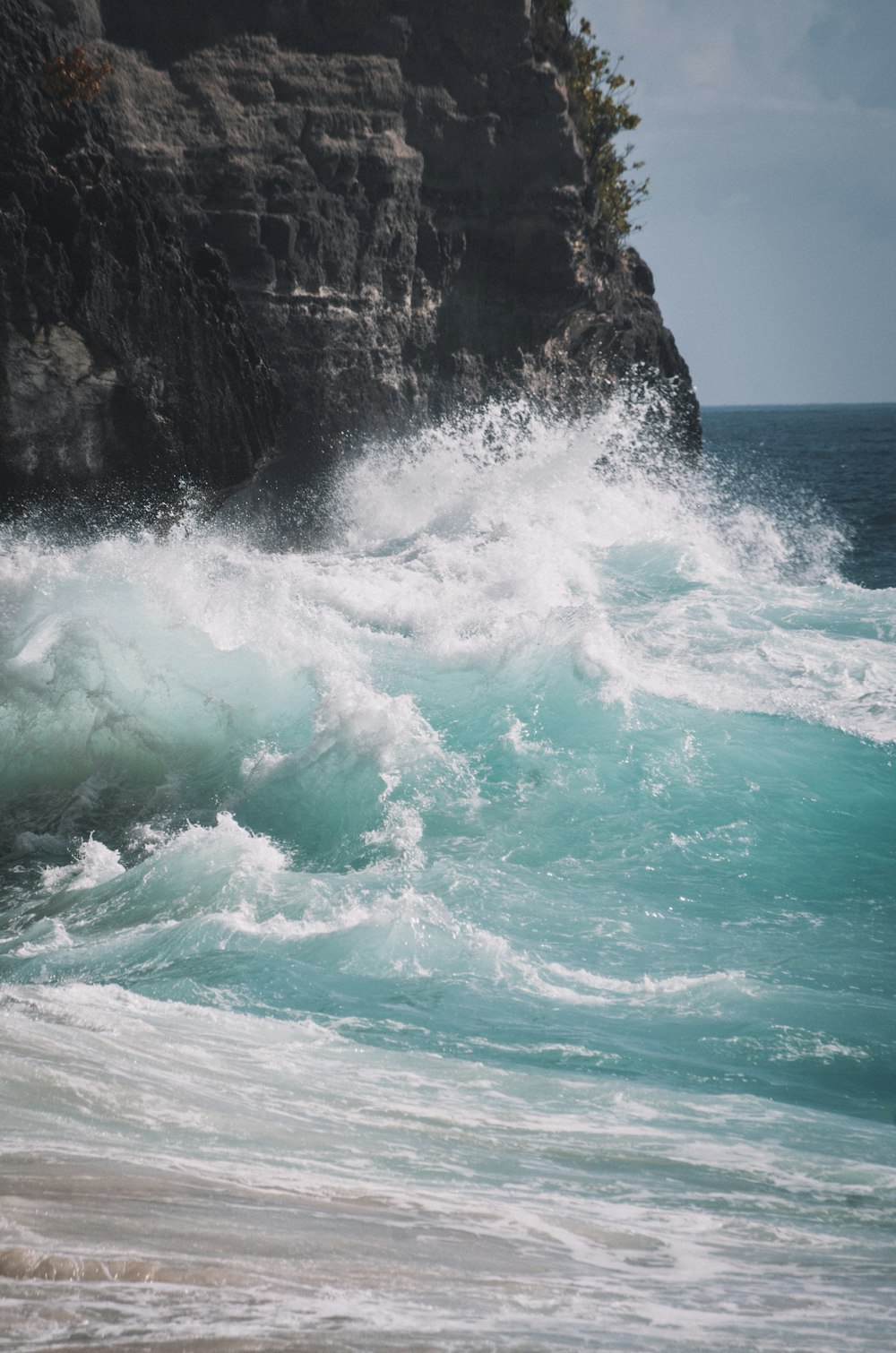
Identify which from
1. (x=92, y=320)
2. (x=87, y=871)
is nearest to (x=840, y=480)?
(x=92, y=320)

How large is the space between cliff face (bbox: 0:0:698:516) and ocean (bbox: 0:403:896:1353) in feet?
6.03

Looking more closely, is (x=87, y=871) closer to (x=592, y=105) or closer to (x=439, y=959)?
(x=439, y=959)

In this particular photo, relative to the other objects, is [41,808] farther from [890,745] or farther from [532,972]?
[890,745]

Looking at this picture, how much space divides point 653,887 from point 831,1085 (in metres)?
1.89

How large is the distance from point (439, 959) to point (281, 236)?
12274 millimetres

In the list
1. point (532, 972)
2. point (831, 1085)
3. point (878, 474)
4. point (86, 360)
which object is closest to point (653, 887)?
point (532, 972)

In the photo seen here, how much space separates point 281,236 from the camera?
14.0 meters

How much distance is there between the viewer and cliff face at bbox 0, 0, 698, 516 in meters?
10.2

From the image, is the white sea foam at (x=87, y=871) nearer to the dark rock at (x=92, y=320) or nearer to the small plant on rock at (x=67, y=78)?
the dark rock at (x=92, y=320)

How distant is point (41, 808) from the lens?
6586mm

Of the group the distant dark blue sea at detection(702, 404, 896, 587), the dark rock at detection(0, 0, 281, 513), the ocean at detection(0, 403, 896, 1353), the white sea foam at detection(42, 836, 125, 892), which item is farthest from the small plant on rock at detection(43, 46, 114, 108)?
the distant dark blue sea at detection(702, 404, 896, 587)

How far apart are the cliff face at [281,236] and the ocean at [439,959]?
184 cm

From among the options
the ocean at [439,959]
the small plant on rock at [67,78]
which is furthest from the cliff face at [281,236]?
the ocean at [439,959]

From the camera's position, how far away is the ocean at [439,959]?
2197mm
